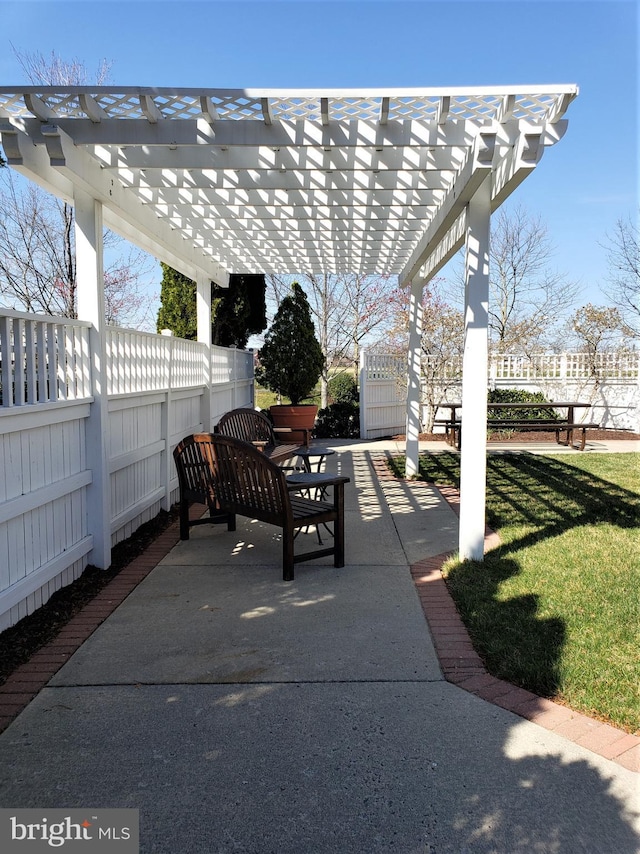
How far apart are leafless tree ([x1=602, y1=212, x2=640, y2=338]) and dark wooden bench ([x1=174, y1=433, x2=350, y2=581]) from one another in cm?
1468

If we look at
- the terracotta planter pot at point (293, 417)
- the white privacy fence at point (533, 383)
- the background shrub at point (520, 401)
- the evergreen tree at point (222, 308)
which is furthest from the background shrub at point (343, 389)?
the background shrub at point (520, 401)

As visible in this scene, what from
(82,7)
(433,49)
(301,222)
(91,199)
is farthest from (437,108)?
(82,7)

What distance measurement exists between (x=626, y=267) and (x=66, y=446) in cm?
1705

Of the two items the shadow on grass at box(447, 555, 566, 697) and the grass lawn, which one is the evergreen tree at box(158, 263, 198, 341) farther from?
the shadow on grass at box(447, 555, 566, 697)

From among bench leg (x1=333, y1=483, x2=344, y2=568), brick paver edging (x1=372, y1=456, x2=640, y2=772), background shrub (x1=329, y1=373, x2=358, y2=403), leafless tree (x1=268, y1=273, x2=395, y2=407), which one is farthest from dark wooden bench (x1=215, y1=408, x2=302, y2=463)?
leafless tree (x1=268, y1=273, x2=395, y2=407)

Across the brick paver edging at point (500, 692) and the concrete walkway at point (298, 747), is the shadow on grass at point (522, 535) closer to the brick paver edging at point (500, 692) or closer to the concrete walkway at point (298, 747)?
the brick paver edging at point (500, 692)

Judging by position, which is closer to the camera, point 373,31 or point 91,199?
point 91,199

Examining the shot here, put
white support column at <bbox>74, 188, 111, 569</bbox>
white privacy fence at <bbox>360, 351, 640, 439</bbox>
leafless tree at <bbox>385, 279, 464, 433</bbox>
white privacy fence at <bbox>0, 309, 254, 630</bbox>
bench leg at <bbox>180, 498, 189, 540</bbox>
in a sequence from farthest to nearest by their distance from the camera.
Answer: white privacy fence at <bbox>360, 351, 640, 439</bbox>
leafless tree at <bbox>385, 279, 464, 433</bbox>
bench leg at <bbox>180, 498, 189, 540</bbox>
white support column at <bbox>74, 188, 111, 569</bbox>
white privacy fence at <bbox>0, 309, 254, 630</bbox>

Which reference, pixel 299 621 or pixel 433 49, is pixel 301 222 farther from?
pixel 299 621

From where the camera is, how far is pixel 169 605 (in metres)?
3.94

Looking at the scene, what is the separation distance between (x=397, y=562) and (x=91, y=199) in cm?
360

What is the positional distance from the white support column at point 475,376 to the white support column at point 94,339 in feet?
8.77

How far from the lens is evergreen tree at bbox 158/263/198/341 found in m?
12.2

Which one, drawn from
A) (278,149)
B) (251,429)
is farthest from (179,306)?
(278,149)
